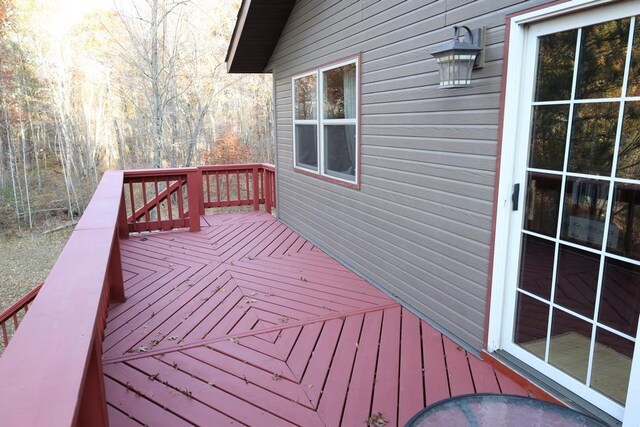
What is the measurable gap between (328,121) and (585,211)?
3.13m

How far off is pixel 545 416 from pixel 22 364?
4.81 feet

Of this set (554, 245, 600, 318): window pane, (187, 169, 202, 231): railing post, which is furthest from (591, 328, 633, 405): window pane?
(187, 169, 202, 231): railing post

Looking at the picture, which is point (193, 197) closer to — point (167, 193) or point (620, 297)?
point (167, 193)

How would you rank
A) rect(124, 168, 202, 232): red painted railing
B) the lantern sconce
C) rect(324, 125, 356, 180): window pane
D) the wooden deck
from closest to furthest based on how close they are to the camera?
the wooden deck
the lantern sconce
rect(324, 125, 356, 180): window pane
rect(124, 168, 202, 232): red painted railing

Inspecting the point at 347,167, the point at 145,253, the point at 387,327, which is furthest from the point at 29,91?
the point at 387,327

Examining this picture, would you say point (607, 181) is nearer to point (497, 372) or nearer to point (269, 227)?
point (497, 372)

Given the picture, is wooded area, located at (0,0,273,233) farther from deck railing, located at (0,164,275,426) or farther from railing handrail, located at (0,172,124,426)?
railing handrail, located at (0,172,124,426)

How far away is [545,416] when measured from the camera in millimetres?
1340

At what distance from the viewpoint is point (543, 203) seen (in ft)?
7.24

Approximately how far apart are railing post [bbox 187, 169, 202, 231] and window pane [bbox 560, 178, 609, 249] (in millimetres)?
4510

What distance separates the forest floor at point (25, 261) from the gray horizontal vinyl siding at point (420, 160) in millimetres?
10179

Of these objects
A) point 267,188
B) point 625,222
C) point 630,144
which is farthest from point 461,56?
→ point 267,188

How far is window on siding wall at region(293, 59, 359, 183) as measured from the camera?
14.0 feet

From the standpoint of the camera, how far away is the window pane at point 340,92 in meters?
4.21
